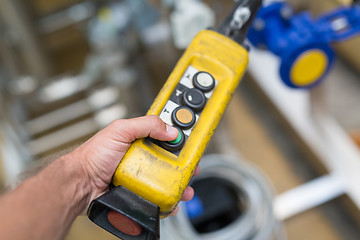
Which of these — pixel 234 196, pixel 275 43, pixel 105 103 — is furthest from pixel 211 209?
pixel 105 103

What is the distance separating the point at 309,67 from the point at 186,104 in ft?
0.92

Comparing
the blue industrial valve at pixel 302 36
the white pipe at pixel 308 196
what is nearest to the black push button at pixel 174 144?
the blue industrial valve at pixel 302 36

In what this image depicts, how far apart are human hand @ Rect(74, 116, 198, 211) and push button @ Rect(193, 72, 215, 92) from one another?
0.22ft

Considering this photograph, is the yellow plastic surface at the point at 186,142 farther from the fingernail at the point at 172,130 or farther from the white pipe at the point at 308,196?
the white pipe at the point at 308,196

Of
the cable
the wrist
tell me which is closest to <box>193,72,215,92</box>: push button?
the wrist

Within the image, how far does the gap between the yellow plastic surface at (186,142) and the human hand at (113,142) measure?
0.04ft

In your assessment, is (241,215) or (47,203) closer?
(47,203)

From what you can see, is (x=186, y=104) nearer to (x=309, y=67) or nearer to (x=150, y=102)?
(x=309, y=67)

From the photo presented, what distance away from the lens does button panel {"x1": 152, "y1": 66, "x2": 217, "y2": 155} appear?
36 centimetres

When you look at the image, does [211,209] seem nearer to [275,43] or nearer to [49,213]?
[275,43]

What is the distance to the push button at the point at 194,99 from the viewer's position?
Answer: 38 cm

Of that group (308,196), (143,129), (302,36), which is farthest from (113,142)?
(308,196)

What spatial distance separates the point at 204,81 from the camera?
390 millimetres

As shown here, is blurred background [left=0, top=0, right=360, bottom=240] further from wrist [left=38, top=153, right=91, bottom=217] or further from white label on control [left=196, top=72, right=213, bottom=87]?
wrist [left=38, top=153, right=91, bottom=217]
